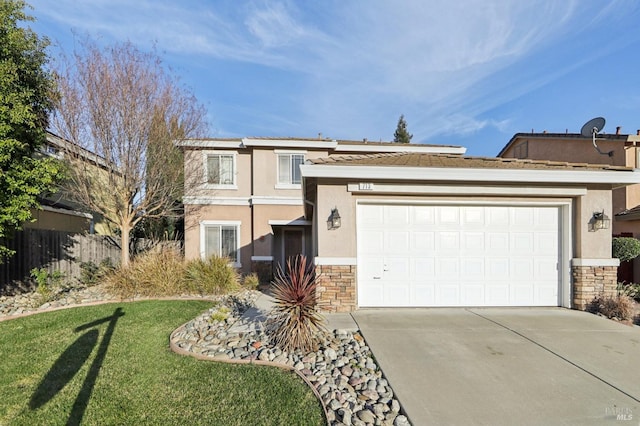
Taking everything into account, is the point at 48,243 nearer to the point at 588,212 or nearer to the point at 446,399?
the point at 446,399

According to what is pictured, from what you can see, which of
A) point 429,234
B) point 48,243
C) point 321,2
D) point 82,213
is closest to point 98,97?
point 48,243

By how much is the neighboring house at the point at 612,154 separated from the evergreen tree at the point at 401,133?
58.5ft

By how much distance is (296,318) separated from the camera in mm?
5066

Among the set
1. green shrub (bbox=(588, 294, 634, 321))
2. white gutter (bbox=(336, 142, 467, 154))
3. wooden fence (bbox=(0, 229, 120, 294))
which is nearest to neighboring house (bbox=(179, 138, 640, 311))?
green shrub (bbox=(588, 294, 634, 321))

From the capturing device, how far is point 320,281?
23.4 feet

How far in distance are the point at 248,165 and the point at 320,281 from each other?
8.92m

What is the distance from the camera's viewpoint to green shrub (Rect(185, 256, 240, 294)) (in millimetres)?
9398

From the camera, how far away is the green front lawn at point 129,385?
3471mm

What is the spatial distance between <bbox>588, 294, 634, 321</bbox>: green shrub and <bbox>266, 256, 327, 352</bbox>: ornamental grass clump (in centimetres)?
681

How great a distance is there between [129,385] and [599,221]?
10153 mm

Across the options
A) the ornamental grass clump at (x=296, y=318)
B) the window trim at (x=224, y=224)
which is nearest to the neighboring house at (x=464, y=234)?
the ornamental grass clump at (x=296, y=318)

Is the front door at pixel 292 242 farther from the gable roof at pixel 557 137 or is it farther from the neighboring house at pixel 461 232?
the gable roof at pixel 557 137

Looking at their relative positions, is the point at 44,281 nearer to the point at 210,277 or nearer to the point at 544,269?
the point at 210,277

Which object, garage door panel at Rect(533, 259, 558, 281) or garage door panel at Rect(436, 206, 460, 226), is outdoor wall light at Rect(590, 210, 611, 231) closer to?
garage door panel at Rect(533, 259, 558, 281)
